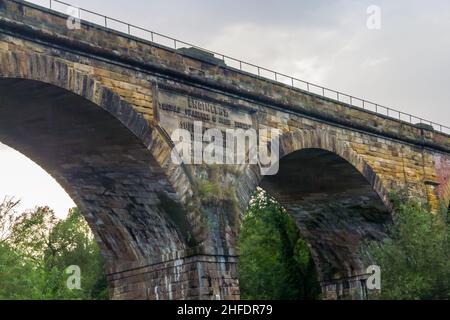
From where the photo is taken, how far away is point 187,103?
21.8 meters

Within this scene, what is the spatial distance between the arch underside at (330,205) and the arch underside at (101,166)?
20.7ft

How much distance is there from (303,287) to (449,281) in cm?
1193

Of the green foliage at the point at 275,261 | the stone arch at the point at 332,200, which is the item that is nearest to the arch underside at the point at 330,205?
the stone arch at the point at 332,200

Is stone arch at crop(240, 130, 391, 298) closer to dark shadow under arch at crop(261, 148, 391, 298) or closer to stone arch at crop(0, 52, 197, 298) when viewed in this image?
dark shadow under arch at crop(261, 148, 391, 298)

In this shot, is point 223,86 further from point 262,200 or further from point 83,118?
point 262,200

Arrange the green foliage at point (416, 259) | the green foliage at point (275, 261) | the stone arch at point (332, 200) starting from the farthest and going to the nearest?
1. the green foliage at point (275, 261)
2. the stone arch at point (332, 200)
3. the green foliage at point (416, 259)

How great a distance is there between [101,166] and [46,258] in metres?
27.1

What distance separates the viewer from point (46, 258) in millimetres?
47531

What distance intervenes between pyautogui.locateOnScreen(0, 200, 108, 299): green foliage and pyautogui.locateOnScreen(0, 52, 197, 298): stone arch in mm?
2038

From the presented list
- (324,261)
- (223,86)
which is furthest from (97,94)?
(324,261)

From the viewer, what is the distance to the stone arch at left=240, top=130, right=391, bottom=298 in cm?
2695

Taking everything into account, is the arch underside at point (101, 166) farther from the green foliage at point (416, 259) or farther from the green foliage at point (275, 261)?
the green foliage at point (275, 261)

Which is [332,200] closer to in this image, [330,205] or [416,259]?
[330,205]

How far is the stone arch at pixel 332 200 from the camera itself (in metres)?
27.0
